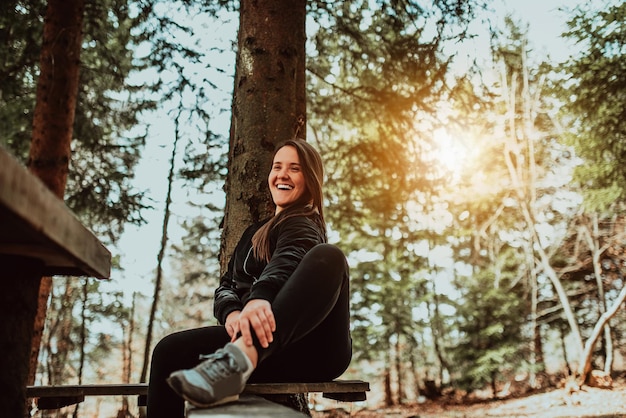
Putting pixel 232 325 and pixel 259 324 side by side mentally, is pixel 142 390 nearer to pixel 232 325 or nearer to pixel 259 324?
pixel 232 325

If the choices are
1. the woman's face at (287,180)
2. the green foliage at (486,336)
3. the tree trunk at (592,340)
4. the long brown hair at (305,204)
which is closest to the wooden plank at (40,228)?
the long brown hair at (305,204)

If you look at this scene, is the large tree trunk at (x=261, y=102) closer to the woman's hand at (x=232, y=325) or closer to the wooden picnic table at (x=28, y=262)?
the woman's hand at (x=232, y=325)

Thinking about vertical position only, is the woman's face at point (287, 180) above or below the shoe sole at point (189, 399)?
above

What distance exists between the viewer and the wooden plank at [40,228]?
968 millimetres

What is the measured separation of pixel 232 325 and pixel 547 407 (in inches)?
362

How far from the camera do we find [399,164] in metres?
6.61

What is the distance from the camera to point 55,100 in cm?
660

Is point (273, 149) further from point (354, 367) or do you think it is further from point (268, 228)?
point (354, 367)

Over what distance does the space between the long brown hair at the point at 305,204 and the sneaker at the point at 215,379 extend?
2.57 ft

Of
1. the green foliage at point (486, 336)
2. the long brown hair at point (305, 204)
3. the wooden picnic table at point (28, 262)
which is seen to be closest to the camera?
the wooden picnic table at point (28, 262)

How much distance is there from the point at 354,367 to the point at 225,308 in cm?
1768

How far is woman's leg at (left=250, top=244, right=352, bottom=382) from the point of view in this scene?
6.09 ft

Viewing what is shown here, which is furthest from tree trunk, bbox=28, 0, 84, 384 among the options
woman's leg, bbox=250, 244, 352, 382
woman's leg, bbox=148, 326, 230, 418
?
woman's leg, bbox=250, 244, 352, 382

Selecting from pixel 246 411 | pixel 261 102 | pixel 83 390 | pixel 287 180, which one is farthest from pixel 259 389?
pixel 261 102
